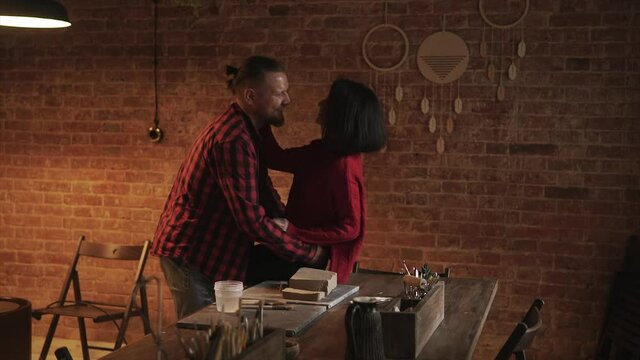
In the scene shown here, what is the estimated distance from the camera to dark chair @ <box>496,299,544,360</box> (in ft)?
8.11

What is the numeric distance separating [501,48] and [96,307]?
2.67 meters

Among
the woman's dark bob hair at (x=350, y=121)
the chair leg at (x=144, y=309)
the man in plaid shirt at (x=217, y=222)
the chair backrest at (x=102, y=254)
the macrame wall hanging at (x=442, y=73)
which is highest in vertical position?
the macrame wall hanging at (x=442, y=73)

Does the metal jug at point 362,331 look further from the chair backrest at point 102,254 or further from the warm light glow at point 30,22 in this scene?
the chair backrest at point 102,254

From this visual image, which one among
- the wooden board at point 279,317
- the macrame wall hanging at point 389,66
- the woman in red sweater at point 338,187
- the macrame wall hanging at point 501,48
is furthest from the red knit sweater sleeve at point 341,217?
the macrame wall hanging at point 501,48

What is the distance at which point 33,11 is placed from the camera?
333 cm

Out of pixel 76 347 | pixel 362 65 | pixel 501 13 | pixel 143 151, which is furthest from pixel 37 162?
pixel 501 13

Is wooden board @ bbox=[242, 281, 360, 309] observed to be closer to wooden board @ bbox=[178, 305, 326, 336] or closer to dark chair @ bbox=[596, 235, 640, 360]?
wooden board @ bbox=[178, 305, 326, 336]

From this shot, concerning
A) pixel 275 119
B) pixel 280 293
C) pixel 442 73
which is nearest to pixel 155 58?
pixel 442 73

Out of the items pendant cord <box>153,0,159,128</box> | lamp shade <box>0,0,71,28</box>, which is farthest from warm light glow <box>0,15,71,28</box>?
pendant cord <box>153,0,159,128</box>

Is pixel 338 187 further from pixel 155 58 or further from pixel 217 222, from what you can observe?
pixel 155 58

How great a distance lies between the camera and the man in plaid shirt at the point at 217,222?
10.4 feet

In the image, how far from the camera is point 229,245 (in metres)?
3.32

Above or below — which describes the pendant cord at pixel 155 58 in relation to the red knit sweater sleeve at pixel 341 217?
above

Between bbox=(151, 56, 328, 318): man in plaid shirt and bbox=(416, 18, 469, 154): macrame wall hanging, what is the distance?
5.23ft
